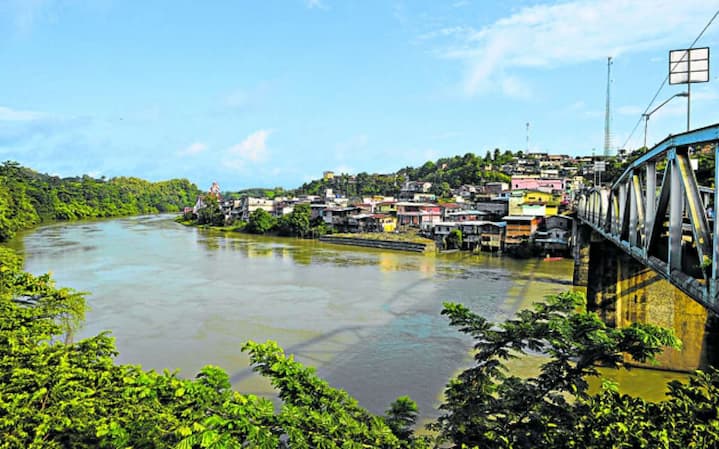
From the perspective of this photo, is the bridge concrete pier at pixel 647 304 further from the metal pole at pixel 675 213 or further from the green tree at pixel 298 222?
the green tree at pixel 298 222

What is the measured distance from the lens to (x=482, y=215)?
3062cm

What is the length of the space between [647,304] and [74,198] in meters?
60.3

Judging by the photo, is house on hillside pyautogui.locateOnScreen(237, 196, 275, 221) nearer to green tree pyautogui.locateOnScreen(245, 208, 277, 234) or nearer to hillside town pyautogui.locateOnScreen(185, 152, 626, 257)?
hillside town pyautogui.locateOnScreen(185, 152, 626, 257)

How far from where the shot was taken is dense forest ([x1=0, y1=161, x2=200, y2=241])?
35219 mm

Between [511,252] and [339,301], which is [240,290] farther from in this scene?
[511,252]

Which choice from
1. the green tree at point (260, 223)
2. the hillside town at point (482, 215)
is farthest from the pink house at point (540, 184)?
the green tree at point (260, 223)

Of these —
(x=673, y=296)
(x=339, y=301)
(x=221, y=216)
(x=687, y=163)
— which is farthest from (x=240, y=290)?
(x=221, y=216)

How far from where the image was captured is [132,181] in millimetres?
90500

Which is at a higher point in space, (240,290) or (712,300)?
(712,300)

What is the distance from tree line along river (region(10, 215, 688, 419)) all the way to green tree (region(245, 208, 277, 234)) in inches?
426

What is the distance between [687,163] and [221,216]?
153ft

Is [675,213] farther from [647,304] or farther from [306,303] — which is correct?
[306,303]

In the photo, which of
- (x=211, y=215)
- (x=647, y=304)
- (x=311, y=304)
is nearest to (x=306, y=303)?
(x=311, y=304)

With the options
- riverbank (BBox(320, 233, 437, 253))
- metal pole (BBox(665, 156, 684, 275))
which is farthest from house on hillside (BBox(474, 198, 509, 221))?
metal pole (BBox(665, 156, 684, 275))
